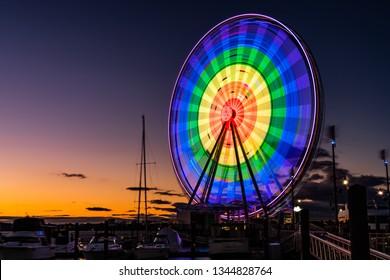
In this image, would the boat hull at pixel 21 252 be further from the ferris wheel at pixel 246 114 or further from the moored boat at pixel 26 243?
the ferris wheel at pixel 246 114

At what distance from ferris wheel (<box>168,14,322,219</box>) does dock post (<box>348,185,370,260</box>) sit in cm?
952

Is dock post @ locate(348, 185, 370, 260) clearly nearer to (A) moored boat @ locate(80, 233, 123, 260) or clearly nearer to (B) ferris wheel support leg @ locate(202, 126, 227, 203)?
(B) ferris wheel support leg @ locate(202, 126, 227, 203)

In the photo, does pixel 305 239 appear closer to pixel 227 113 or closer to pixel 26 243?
pixel 227 113

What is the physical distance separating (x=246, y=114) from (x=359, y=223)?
44.2 feet

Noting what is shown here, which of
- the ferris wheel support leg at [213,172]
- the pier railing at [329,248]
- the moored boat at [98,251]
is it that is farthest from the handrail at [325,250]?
the moored boat at [98,251]

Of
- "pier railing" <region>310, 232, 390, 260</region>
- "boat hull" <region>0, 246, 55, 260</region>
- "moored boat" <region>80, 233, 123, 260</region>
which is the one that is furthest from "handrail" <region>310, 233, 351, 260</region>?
"boat hull" <region>0, 246, 55, 260</region>

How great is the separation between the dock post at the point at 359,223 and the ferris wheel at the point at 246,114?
952cm

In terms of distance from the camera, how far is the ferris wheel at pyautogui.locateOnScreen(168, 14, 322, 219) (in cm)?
1795

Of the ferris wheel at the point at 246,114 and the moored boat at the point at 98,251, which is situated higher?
the ferris wheel at the point at 246,114

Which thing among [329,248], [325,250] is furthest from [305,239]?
Answer: [325,250]

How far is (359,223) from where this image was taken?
25.2 ft

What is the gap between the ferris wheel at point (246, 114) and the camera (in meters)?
18.0

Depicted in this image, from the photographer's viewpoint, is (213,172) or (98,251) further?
(213,172)
